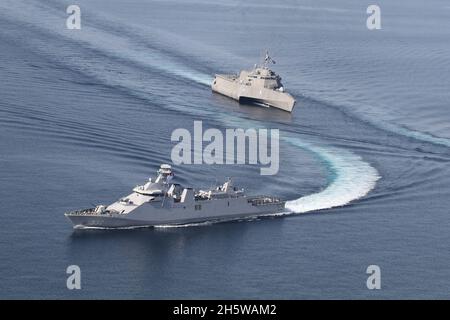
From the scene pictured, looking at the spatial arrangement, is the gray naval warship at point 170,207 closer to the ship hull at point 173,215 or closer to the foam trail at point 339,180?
the ship hull at point 173,215

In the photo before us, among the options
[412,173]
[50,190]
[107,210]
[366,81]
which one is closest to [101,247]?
[107,210]

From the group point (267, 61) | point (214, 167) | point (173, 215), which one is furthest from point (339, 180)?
point (267, 61)

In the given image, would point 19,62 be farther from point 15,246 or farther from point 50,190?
point 15,246

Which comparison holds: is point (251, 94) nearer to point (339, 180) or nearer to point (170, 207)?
point (339, 180)

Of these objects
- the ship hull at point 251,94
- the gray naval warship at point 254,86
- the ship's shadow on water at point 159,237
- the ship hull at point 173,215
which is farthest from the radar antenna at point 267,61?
the ship's shadow on water at point 159,237

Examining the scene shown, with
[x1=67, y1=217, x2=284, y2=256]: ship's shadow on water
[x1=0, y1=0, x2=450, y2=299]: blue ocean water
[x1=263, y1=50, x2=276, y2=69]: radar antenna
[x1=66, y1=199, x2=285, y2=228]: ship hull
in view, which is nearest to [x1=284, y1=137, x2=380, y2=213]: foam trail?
[x1=0, y1=0, x2=450, y2=299]: blue ocean water

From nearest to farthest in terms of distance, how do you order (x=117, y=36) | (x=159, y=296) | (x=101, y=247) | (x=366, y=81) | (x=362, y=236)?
1. (x=159, y=296)
2. (x=101, y=247)
3. (x=362, y=236)
4. (x=366, y=81)
5. (x=117, y=36)
